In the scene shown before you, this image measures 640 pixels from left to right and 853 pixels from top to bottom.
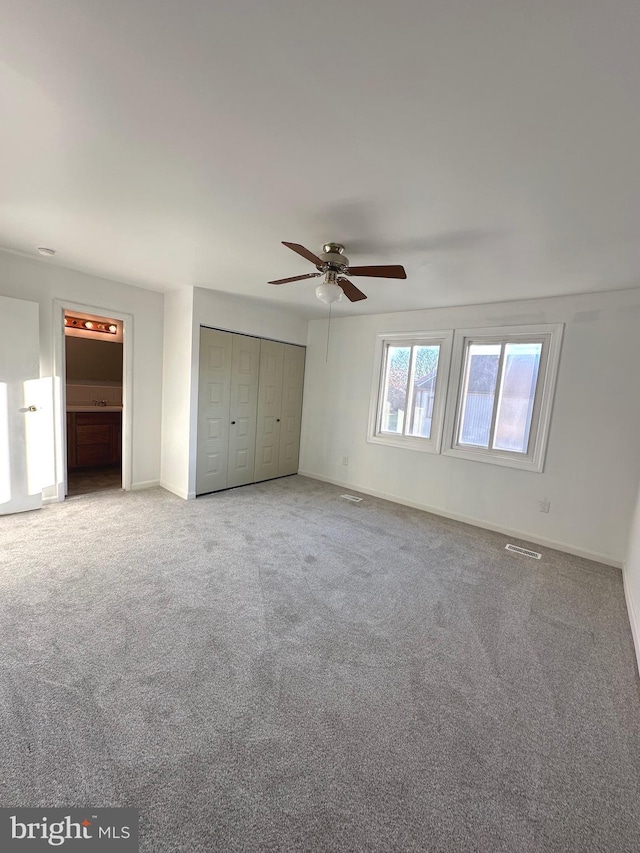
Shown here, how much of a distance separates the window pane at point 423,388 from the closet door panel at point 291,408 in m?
1.74

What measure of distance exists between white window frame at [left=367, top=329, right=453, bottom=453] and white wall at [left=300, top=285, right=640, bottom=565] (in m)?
0.09

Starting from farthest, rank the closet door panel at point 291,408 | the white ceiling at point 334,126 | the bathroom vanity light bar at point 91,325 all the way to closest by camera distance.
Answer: the closet door panel at point 291,408 < the bathroom vanity light bar at point 91,325 < the white ceiling at point 334,126

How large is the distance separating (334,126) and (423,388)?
3255mm

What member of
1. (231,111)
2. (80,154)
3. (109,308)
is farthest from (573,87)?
(109,308)

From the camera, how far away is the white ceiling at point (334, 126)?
102 centimetres

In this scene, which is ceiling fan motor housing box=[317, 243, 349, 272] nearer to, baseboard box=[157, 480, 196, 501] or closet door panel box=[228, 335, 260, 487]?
closet door panel box=[228, 335, 260, 487]

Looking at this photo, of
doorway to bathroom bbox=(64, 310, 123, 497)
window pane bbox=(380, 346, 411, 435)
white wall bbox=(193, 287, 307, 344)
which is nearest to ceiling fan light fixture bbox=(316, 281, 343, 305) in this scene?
white wall bbox=(193, 287, 307, 344)

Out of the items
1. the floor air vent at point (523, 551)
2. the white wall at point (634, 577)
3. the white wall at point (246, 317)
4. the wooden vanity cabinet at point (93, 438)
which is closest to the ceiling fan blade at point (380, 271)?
the white wall at point (246, 317)

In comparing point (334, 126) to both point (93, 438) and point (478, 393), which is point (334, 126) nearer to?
point (478, 393)

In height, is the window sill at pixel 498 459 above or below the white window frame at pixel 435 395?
below

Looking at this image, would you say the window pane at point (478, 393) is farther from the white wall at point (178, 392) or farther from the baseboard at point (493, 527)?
the white wall at point (178, 392)

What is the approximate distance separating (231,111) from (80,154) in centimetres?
87

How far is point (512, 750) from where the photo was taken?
56.8 inches

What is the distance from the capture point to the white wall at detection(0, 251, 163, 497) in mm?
3311
